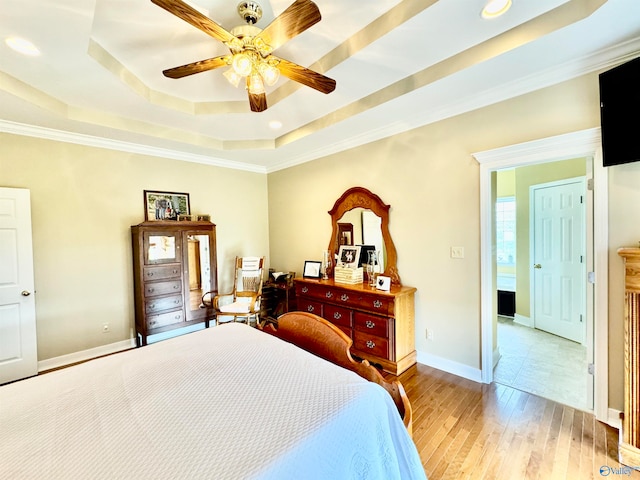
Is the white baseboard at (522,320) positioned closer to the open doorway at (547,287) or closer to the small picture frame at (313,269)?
the open doorway at (547,287)

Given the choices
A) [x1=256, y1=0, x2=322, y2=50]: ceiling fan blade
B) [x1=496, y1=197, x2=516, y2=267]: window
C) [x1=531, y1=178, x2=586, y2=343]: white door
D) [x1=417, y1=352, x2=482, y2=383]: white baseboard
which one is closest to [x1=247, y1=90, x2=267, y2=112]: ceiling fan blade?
[x1=256, y1=0, x2=322, y2=50]: ceiling fan blade

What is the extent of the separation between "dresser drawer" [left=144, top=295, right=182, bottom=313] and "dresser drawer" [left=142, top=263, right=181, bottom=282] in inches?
10.5

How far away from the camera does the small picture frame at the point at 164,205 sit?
3723 millimetres

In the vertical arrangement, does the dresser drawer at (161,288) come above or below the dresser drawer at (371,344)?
above

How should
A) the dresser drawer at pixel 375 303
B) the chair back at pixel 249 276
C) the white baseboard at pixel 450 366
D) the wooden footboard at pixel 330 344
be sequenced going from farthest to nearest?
1. the chair back at pixel 249 276
2. the dresser drawer at pixel 375 303
3. the white baseboard at pixel 450 366
4. the wooden footboard at pixel 330 344

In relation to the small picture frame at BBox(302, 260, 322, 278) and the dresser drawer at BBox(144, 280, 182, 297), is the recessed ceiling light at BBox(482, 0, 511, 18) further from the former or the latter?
the dresser drawer at BBox(144, 280, 182, 297)

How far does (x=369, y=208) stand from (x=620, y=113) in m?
2.14

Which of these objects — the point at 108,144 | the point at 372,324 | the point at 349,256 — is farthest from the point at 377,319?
the point at 108,144

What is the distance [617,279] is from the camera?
77.1 inches

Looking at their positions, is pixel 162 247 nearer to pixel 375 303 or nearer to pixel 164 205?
pixel 164 205

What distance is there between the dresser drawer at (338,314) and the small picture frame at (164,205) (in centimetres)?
250

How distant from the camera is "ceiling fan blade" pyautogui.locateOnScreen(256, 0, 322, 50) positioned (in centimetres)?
137

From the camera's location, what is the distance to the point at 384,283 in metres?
2.89

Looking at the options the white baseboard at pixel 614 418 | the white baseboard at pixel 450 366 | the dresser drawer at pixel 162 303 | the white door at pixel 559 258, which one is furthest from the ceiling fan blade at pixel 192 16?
the white door at pixel 559 258
